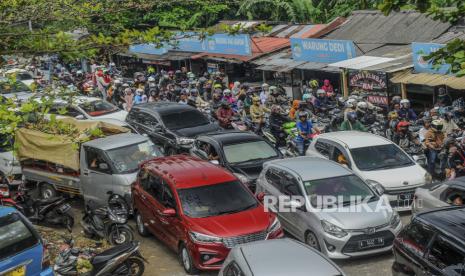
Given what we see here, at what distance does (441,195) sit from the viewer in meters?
11.5

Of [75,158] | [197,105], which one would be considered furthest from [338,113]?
[75,158]

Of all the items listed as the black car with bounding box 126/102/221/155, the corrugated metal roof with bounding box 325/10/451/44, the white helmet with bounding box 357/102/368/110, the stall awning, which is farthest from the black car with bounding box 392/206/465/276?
the corrugated metal roof with bounding box 325/10/451/44

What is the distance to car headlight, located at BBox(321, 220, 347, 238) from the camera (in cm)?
1149

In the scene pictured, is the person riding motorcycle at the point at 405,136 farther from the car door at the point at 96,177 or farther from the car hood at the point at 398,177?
the car door at the point at 96,177

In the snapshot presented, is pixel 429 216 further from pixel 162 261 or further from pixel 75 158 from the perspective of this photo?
pixel 75 158

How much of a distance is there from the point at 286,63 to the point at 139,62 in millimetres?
17616

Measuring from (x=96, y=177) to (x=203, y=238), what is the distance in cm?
488

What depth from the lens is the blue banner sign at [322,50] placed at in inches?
925

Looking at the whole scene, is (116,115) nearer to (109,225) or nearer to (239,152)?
(239,152)

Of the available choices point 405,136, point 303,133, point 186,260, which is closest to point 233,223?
point 186,260

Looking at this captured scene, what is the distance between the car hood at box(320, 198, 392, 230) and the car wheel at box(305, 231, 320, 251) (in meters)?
0.42

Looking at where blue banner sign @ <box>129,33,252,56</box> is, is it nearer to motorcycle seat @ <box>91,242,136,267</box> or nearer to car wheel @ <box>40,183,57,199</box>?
car wheel @ <box>40,183,57,199</box>

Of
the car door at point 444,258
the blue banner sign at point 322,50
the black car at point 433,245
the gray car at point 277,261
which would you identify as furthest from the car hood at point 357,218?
the blue banner sign at point 322,50

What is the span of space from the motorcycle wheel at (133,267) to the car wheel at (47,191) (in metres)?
6.08
